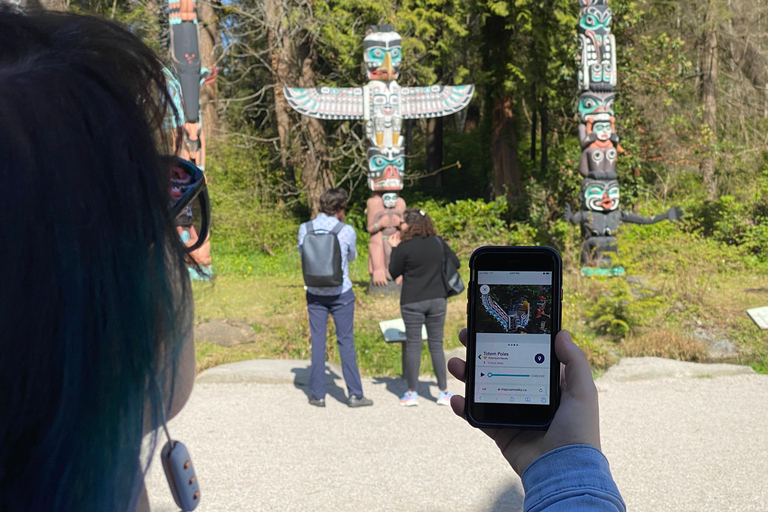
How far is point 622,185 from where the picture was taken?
1519cm

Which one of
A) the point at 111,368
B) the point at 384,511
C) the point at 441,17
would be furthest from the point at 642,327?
the point at 441,17

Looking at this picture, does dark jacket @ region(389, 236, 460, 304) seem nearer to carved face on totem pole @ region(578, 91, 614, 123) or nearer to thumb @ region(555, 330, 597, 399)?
thumb @ region(555, 330, 597, 399)

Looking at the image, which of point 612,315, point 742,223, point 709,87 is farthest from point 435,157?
point 612,315

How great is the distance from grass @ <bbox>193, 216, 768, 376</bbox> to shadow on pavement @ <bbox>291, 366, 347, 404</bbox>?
41cm

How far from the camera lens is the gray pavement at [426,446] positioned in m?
3.86

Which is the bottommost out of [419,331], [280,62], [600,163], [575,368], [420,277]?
[419,331]

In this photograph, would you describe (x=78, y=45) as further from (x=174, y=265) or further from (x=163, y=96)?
(x=174, y=265)

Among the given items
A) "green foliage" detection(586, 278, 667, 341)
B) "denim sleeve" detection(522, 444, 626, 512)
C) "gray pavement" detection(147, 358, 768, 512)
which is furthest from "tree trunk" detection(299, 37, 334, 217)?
"denim sleeve" detection(522, 444, 626, 512)

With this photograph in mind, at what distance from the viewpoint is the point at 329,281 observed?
5.14 meters

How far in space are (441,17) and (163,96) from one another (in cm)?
1507

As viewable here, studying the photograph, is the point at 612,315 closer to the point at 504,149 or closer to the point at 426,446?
the point at 426,446

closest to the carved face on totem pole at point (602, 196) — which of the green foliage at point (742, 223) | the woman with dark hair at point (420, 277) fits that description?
the green foliage at point (742, 223)

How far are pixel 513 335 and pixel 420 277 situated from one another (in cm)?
389

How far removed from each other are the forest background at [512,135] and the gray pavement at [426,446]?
2974 mm
